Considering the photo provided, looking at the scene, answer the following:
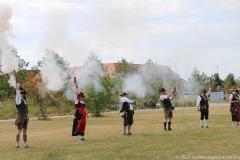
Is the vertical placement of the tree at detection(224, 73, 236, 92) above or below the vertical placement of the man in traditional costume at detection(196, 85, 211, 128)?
above

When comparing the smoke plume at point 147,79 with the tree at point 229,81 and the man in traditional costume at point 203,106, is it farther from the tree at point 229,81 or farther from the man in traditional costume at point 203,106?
the tree at point 229,81

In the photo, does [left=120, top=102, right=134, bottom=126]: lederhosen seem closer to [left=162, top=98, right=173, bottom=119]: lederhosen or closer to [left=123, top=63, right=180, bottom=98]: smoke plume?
[left=162, top=98, right=173, bottom=119]: lederhosen

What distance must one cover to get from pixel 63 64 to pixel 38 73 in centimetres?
698

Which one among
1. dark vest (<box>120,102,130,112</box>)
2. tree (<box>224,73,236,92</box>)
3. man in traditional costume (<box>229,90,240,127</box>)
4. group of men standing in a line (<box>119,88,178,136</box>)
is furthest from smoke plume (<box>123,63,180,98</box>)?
tree (<box>224,73,236,92</box>)

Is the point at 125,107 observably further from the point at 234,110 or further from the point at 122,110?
the point at 234,110

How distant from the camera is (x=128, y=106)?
24266 mm

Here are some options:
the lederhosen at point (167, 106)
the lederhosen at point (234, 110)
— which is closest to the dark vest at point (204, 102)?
the lederhosen at point (234, 110)

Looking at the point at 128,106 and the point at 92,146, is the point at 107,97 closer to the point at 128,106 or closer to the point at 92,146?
the point at 128,106

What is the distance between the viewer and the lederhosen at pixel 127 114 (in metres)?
23.9

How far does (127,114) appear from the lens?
24.0 m

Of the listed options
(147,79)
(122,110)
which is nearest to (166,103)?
(122,110)

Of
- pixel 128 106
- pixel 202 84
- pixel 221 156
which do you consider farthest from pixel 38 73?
pixel 202 84

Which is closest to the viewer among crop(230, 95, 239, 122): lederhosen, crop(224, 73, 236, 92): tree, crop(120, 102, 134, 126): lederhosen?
crop(120, 102, 134, 126): lederhosen

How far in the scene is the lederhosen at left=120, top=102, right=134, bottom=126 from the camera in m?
23.9
